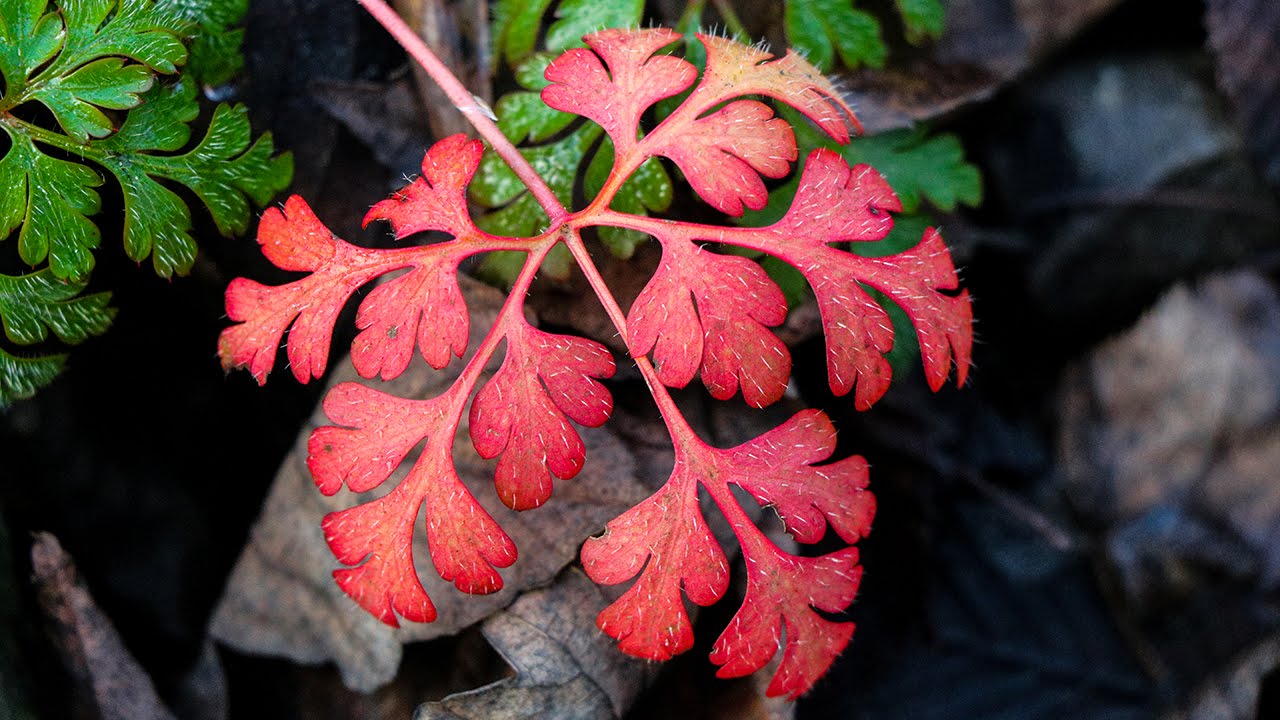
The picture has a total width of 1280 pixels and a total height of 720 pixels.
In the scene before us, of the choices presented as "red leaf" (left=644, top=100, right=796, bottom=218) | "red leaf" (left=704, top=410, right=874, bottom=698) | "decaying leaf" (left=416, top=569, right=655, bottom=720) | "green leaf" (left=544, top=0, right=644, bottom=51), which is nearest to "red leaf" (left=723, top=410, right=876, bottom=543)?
"red leaf" (left=704, top=410, right=874, bottom=698)

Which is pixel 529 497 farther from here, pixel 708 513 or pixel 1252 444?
pixel 1252 444

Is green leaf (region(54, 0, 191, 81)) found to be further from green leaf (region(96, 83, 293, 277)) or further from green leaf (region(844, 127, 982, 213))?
green leaf (region(844, 127, 982, 213))

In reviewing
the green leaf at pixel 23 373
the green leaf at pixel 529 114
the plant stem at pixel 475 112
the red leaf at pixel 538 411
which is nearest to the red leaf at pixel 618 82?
the plant stem at pixel 475 112

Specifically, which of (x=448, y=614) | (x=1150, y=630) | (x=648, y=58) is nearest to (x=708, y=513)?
(x=448, y=614)

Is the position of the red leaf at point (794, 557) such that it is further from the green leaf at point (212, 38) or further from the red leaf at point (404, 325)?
the green leaf at point (212, 38)

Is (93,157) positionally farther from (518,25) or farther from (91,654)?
(91,654)
